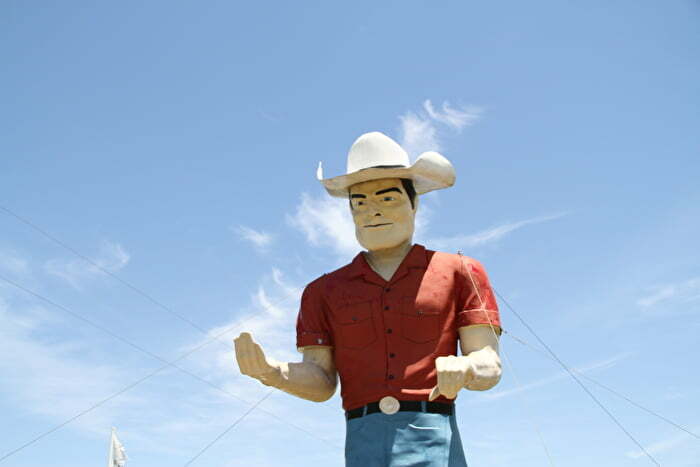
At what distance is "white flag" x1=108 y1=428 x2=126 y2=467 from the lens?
25.2ft

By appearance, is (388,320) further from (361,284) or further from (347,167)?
(347,167)

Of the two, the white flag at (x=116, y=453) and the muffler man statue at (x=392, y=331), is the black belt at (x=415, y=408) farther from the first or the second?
the white flag at (x=116, y=453)

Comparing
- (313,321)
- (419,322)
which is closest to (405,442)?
(419,322)

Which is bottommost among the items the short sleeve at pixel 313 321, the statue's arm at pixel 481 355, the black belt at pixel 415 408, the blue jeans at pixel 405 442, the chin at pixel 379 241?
the blue jeans at pixel 405 442

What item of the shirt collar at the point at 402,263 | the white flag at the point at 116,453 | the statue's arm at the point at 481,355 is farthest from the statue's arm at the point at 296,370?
the white flag at the point at 116,453

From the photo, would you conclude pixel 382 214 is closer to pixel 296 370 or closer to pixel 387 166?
pixel 387 166

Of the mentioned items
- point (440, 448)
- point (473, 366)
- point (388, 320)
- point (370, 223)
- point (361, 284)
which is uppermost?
point (370, 223)

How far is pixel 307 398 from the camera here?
3635mm

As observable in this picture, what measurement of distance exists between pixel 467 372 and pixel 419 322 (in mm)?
433

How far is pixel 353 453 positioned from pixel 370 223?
3.66 feet

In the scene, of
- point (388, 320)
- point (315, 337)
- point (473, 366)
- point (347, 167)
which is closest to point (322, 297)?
point (315, 337)

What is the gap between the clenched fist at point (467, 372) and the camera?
9.84 feet

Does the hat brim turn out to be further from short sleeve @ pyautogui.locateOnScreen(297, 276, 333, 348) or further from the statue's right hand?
the statue's right hand

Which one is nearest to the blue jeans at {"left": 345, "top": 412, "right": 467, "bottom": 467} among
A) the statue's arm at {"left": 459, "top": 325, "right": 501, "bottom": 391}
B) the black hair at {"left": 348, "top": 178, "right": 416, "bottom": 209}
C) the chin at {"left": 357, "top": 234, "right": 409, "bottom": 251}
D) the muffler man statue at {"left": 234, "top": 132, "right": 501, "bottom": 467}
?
the muffler man statue at {"left": 234, "top": 132, "right": 501, "bottom": 467}
